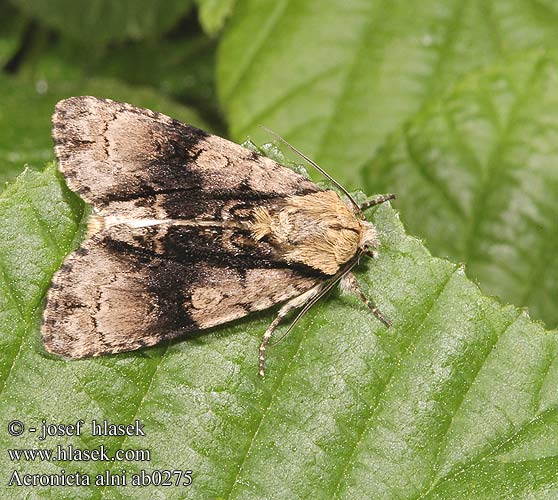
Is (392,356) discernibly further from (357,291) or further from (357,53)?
(357,53)

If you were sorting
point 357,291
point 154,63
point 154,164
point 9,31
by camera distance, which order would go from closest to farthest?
point 357,291, point 154,164, point 9,31, point 154,63

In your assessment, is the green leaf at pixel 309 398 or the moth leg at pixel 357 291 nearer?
the green leaf at pixel 309 398

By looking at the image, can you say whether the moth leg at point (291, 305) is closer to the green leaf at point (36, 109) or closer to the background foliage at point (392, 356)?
the background foliage at point (392, 356)

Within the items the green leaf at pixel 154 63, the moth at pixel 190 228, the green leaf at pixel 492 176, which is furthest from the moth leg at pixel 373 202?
the green leaf at pixel 154 63

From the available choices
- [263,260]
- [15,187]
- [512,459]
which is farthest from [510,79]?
[15,187]

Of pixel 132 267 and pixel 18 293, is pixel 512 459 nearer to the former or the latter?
pixel 132 267

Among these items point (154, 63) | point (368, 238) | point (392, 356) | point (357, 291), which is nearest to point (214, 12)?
point (154, 63)
